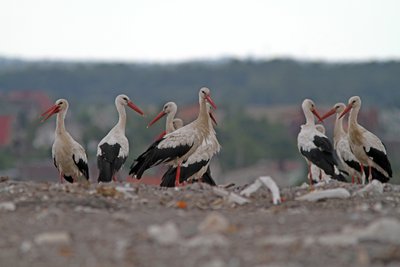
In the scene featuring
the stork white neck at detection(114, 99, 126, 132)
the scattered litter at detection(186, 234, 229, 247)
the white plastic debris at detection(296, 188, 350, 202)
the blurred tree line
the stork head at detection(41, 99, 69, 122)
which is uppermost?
the stork head at detection(41, 99, 69, 122)

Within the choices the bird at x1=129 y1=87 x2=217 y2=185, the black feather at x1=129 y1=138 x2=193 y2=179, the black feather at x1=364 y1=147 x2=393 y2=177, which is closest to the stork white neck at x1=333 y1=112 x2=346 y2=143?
the black feather at x1=364 y1=147 x2=393 y2=177

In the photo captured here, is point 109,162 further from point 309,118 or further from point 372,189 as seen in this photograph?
point 372,189

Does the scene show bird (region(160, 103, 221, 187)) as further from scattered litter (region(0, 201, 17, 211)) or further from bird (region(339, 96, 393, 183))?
scattered litter (region(0, 201, 17, 211))

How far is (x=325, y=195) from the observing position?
1076cm

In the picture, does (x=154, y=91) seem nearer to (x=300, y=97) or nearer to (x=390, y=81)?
(x=300, y=97)

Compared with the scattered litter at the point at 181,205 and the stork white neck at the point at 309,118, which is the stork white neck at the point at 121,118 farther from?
the scattered litter at the point at 181,205

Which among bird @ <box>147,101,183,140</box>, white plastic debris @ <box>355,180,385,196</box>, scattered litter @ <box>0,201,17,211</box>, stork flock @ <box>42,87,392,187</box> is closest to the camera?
scattered litter @ <box>0,201,17,211</box>

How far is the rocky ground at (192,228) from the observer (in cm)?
733

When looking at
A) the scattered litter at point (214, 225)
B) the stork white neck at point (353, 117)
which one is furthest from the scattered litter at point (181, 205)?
the stork white neck at point (353, 117)

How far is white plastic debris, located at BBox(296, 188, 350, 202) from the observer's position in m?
10.7

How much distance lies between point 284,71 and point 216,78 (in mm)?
12095

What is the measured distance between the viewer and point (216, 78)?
159750 mm

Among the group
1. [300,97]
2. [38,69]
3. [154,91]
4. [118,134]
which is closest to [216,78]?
[154,91]

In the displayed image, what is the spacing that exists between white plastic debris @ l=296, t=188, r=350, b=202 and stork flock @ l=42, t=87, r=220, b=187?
3769 millimetres
